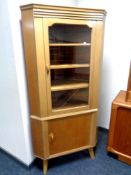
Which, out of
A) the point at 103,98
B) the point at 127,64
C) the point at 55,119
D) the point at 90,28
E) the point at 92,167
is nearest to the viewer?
the point at 90,28

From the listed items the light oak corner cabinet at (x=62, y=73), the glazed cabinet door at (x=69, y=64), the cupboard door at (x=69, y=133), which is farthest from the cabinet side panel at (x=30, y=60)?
the cupboard door at (x=69, y=133)

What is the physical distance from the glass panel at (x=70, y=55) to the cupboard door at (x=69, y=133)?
544mm

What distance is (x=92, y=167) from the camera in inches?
68.9

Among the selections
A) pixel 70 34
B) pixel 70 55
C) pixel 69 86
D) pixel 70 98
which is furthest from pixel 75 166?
pixel 70 34

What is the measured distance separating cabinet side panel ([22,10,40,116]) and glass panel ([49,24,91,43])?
0.20m

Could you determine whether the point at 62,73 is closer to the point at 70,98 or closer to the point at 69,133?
the point at 70,98

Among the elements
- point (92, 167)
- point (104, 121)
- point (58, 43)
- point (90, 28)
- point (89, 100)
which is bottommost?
point (92, 167)

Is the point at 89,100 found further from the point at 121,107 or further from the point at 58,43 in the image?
the point at 58,43

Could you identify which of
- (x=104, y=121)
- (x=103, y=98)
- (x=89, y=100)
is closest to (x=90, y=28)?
(x=89, y=100)

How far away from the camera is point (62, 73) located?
1558mm

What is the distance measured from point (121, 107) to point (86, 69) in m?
0.54

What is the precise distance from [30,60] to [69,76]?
1.50 ft

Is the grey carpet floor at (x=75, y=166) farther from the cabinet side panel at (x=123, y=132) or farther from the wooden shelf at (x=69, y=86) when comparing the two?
the wooden shelf at (x=69, y=86)

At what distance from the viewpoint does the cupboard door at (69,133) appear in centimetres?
155
